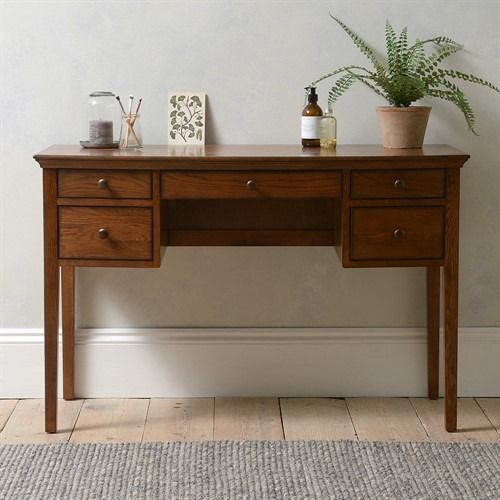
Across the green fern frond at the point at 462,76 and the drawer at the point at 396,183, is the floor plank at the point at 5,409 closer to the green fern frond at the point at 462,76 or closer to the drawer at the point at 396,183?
the drawer at the point at 396,183

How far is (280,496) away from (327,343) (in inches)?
31.2

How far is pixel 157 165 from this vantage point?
2.63 metres

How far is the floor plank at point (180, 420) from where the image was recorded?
9.16 feet

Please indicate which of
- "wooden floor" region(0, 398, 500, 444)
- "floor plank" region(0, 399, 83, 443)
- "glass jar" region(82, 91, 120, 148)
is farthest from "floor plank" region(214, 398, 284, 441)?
"glass jar" region(82, 91, 120, 148)

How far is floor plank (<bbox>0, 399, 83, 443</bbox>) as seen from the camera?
2777mm

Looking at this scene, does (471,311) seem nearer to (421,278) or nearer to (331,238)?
(421,278)

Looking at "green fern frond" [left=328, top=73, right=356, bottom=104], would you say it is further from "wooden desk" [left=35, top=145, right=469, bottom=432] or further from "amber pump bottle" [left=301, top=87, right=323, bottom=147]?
"wooden desk" [left=35, top=145, right=469, bottom=432]

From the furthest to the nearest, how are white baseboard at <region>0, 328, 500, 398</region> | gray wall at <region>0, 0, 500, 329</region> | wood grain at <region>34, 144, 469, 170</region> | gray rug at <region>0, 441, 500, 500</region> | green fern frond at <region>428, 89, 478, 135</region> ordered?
1. white baseboard at <region>0, 328, 500, 398</region>
2. gray wall at <region>0, 0, 500, 329</region>
3. green fern frond at <region>428, 89, 478, 135</region>
4. wood grain at <region>34, 144, 469, 170</region>
5. gray rug at <region>0, 441, 500, 500</region>

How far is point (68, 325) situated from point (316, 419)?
81 cm

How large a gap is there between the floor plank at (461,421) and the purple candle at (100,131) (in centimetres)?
125

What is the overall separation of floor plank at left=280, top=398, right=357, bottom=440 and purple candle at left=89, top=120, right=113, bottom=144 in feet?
3.21

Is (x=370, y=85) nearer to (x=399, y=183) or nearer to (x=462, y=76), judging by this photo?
(x=462, y=76)

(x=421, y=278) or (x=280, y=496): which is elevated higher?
(x=421, y=278)

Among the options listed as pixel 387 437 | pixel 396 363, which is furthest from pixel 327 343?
pixel 387 437
